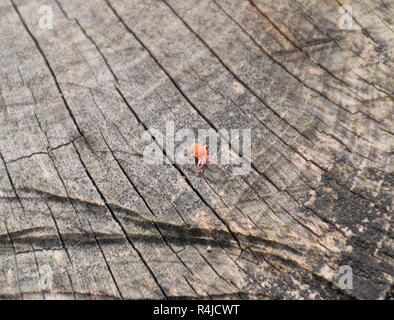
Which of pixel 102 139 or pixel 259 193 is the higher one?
pixel 102 139

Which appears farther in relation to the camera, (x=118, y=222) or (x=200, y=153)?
(x=200, y=153)

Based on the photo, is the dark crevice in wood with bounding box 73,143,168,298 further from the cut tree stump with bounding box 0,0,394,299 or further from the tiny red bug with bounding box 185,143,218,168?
the tiny red bug with bounding box 185,143,218,168

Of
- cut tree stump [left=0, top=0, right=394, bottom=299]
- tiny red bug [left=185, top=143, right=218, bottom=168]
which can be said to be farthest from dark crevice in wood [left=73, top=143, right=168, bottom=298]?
tiny red bug [left=185, top=143, right=218, bottom=168]

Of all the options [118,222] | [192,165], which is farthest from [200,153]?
[118,222]

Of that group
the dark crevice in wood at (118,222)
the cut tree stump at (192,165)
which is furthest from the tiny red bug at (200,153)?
the dark crevice in wood at (118,222)

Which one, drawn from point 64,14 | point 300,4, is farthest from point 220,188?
point 64,14

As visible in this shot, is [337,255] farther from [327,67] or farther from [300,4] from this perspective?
[300,4]

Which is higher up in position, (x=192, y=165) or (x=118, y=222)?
(x=192, y=165)

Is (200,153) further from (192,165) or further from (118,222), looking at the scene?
(118,222)
